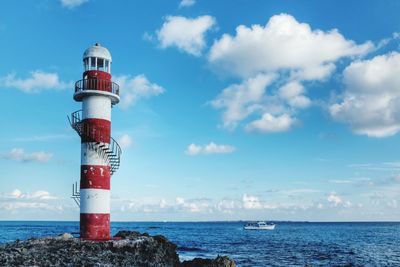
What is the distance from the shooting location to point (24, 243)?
67.2 feet

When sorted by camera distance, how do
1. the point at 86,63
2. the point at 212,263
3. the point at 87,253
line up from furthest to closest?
1. the point at 212,263
2. the point at 86,63
3. the point at 87,253

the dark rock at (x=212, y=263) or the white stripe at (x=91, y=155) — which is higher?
the white stripe at (x=91, y=155)

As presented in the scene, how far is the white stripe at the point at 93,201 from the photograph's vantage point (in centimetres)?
2119

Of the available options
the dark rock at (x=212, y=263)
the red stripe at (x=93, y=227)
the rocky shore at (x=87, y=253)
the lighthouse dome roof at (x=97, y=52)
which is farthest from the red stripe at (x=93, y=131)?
the dark rock at (x=212, y=263)

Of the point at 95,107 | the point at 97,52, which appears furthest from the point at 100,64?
the point at 95,107

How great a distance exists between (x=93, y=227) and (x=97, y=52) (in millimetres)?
9234

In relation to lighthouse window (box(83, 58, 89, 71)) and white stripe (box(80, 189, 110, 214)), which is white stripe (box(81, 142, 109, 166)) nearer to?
white stripe (box(80, 189, 110, 214))

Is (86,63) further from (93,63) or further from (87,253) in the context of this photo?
(87,253)

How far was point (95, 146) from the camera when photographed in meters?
21.6

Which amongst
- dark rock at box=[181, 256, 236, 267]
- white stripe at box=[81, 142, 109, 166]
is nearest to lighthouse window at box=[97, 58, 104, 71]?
white stripe at box=[81, 142, 109, 166]

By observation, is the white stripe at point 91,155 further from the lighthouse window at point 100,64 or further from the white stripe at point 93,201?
the lighthouse window at point 100,64

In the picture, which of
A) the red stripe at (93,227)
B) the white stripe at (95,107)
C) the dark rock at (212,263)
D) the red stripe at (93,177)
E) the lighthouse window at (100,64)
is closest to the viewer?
the red stripe at (93,227)

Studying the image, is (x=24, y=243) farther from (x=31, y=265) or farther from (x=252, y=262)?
(x=252, y=262)

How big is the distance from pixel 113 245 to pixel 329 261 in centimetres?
2620
